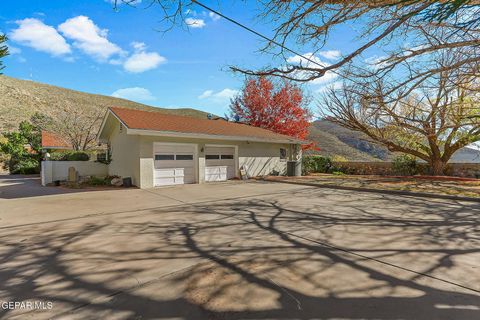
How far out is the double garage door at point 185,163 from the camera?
12.2 meters

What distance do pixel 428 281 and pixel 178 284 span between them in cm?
271

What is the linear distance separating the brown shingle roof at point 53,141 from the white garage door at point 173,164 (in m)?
16.8

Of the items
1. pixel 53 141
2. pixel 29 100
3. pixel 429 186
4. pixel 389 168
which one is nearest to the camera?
pixel 429 186

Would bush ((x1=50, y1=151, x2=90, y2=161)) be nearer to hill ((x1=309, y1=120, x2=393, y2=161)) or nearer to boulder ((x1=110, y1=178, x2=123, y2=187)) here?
boulder ((x1=110, y1=178, x2=123, y2=187))

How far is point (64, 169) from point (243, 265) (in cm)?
1482

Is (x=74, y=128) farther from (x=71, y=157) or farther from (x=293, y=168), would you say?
(x=293, y=168)

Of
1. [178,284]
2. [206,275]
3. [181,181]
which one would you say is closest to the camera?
[178,284]

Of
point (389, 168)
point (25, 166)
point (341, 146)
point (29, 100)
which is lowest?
point (389, 168)

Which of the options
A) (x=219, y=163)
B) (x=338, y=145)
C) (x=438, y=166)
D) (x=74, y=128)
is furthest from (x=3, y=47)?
(x=338, y=145)

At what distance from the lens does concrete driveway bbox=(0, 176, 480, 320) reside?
7.52 ft

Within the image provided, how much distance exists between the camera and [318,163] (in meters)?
20.6

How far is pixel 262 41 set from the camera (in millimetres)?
6410

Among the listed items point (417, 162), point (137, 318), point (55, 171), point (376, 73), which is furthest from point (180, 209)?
point (417, 162)

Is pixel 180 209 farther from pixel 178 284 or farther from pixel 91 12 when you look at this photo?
pixel 91 12
